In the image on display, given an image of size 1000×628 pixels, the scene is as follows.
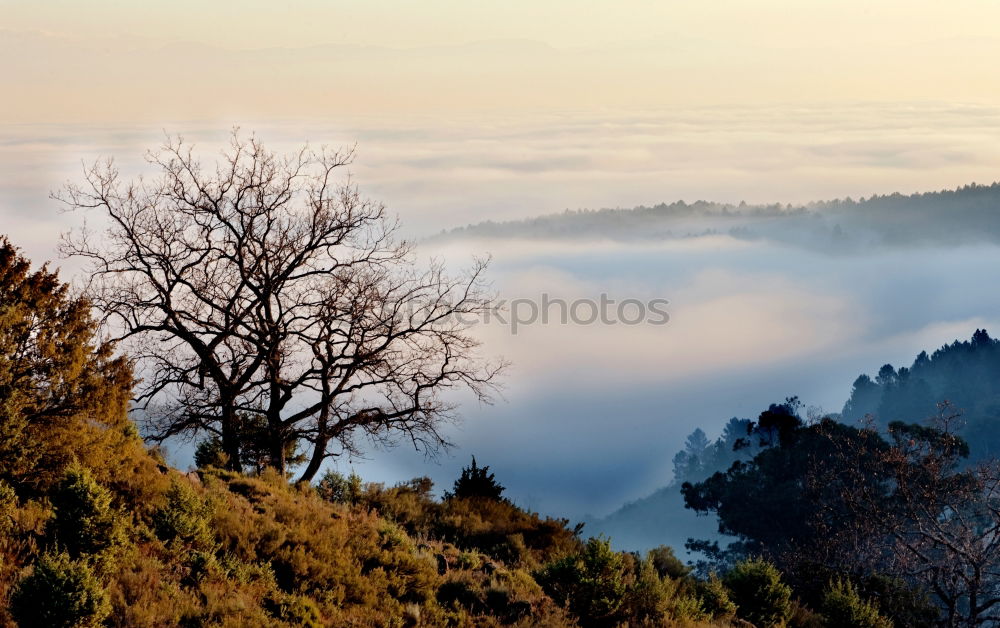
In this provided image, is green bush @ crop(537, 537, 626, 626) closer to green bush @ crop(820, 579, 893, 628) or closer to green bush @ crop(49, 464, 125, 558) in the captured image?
green bush @ crop(820, 579, 893, 628)

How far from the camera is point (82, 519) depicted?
1151 centimetres

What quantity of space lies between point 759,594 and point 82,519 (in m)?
11.9

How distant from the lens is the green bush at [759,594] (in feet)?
54.6

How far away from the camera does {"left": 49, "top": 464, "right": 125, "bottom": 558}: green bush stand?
1152 cm

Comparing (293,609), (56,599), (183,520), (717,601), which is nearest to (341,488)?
(183,520)

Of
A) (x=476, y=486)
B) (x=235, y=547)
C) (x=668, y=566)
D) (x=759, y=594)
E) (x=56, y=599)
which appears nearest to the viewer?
(x=56, y=599)

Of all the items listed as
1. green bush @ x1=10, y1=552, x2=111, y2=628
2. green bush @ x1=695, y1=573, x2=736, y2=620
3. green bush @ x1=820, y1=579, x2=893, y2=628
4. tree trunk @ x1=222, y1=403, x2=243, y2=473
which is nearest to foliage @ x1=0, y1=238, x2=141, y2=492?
green bush @ x1=10, y1=552, x2=111, y2=628

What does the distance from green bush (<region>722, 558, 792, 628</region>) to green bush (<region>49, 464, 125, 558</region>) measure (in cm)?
1087

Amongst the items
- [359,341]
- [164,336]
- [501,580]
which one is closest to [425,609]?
[501,580]

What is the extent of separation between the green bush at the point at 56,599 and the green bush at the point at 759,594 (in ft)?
36.6

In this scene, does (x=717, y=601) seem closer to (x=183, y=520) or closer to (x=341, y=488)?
(x=341, y=488)

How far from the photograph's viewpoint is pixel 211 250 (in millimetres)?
22578

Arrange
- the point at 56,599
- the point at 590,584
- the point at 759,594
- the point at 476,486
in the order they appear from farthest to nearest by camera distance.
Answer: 1. the point at 476,486
2. the point at 759,594
3. the point at 590,584
4. the point at 56,599

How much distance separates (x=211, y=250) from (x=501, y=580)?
1234 centimetres
